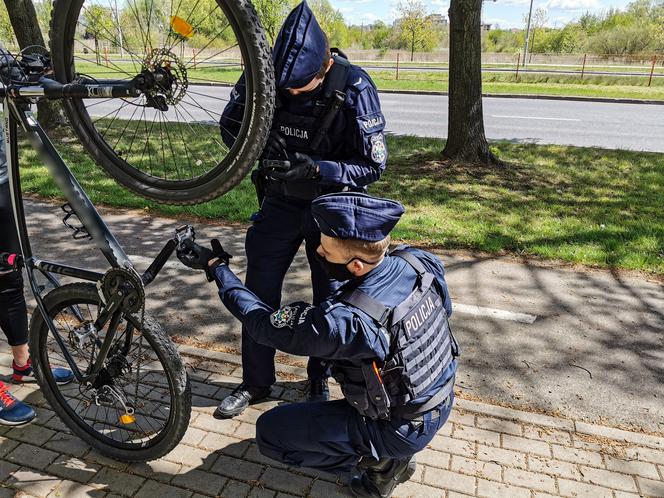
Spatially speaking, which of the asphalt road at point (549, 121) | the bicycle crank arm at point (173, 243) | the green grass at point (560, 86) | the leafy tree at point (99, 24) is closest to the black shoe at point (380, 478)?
the bicycle crank arm at point (173, 243)

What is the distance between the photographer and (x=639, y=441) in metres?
3.07

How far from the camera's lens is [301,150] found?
116 inches

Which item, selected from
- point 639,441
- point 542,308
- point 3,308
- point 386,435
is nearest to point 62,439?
point 3,308

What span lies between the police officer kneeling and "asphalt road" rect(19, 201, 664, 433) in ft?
3.98

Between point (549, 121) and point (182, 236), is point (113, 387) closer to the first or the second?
point (182, 236)

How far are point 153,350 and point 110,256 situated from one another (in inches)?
18.7

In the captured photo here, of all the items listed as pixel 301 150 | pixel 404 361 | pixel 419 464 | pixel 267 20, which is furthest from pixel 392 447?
pixel 267 20

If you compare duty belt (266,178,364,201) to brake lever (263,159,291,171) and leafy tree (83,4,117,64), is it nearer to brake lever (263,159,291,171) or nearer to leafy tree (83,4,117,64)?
brake lever (263,159,291,171)

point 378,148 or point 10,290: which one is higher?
point 378,148

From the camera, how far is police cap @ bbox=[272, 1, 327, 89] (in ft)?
8.31

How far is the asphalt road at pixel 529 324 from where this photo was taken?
138 inches

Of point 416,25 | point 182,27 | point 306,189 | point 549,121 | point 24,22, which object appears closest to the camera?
point 182,27

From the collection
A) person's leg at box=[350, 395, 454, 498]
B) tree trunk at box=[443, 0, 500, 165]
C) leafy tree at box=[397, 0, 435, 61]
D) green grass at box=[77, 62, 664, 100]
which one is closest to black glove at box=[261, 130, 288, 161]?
person's leg at box=[350, 395, 454, 498]

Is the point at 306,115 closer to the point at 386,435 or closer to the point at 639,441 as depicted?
the point at 386,435
